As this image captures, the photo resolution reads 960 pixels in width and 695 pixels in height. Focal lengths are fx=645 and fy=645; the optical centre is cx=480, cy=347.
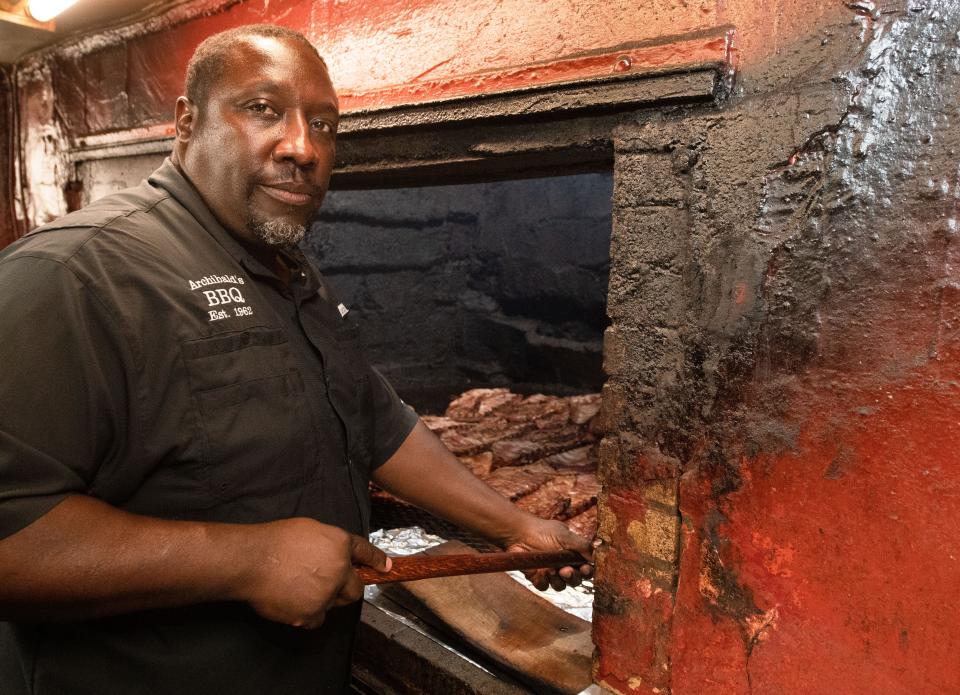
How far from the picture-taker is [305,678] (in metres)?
1.81

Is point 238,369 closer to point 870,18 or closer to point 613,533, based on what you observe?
point 613,533

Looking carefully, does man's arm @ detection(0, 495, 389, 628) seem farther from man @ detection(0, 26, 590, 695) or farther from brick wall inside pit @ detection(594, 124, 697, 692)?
brick wall inside pit @ detection(594, 124, 697, 692)

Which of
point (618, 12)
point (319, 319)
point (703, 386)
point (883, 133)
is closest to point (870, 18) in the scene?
point (883, 133)

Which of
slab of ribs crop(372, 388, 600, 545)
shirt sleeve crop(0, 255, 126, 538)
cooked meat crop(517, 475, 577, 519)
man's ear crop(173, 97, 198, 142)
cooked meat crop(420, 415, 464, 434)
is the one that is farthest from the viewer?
cooked meat crop(420, 415, 464, 434)

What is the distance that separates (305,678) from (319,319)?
3.42 feet

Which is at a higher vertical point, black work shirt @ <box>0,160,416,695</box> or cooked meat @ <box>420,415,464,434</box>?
black work shirt @ <box>0,160,416,695</box>

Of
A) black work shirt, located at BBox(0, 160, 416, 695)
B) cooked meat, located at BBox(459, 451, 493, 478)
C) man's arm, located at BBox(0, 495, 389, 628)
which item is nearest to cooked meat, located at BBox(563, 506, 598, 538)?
cooked meat, located at BBox(459, 451, 493, 478)

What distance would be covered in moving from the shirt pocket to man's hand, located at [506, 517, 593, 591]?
1000 mm

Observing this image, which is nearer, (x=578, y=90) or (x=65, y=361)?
(x=65, y=361)

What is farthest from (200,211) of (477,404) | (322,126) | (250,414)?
(477,404)

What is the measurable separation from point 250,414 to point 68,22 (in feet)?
12.8

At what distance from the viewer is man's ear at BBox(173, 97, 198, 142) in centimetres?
189

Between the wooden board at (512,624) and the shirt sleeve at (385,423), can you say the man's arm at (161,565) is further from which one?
the wooden board at (512,624)

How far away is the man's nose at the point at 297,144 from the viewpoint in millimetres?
1794
